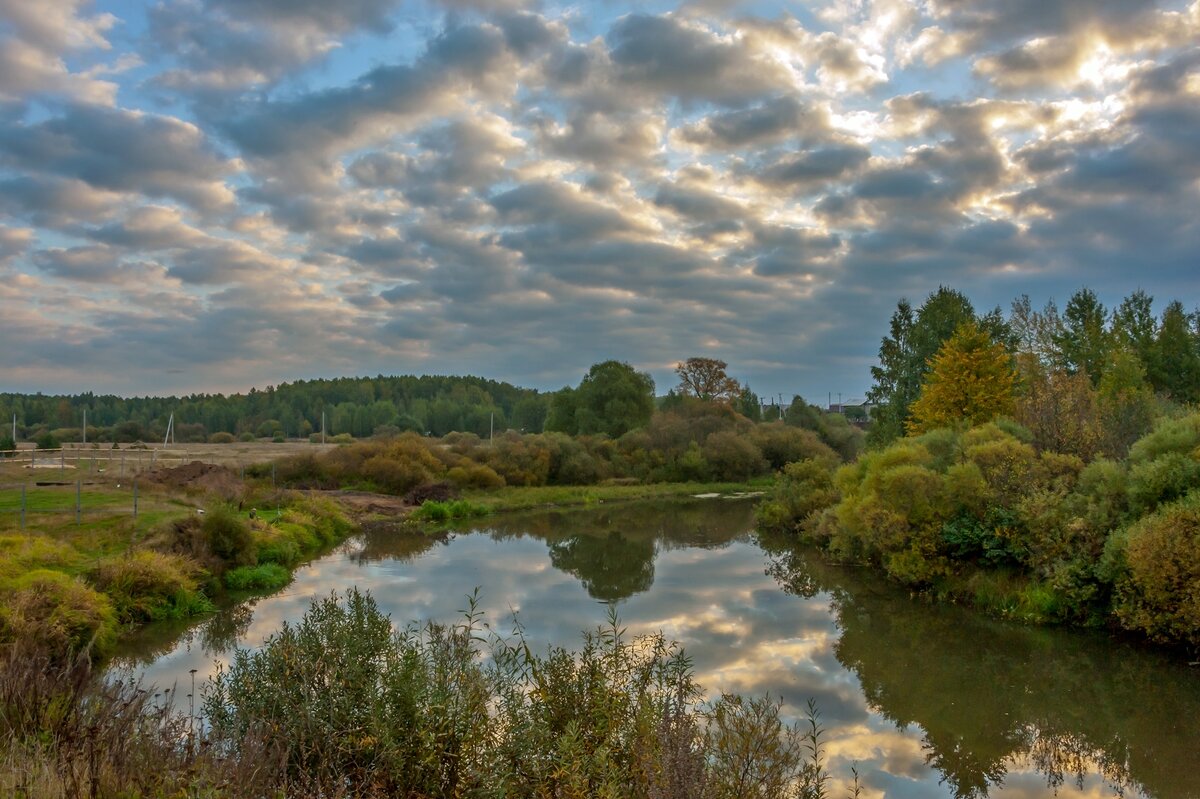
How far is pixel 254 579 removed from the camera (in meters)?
19.7

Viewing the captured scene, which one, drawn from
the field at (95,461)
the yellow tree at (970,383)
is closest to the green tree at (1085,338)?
the yellow tree at (970,383)

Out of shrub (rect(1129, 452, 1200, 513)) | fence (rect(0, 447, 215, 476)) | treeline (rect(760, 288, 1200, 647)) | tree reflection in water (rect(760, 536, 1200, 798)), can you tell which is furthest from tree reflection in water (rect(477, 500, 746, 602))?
fence (rect(0, 447, 215, 476))

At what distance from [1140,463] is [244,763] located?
16.6m

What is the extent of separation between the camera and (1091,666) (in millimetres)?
12875

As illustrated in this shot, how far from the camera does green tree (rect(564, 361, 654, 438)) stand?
6331 centimetres

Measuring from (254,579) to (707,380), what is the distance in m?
59.4

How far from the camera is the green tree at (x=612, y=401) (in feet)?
208

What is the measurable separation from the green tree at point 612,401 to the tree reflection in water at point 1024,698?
46312 millimetres

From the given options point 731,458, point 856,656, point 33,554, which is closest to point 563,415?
point 731,458

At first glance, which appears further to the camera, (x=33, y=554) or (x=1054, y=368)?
(x=1054, y=368)

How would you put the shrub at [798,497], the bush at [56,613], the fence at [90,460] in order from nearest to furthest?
the bush at [56,613], the shrub at [798,497], the fence at [90,460]

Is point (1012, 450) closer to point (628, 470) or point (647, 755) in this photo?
point (647, 755)

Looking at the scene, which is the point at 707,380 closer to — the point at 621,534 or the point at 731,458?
the point at 731,458

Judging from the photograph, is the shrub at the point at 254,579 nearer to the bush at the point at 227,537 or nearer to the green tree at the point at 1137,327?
the bush at the point at 227,537
